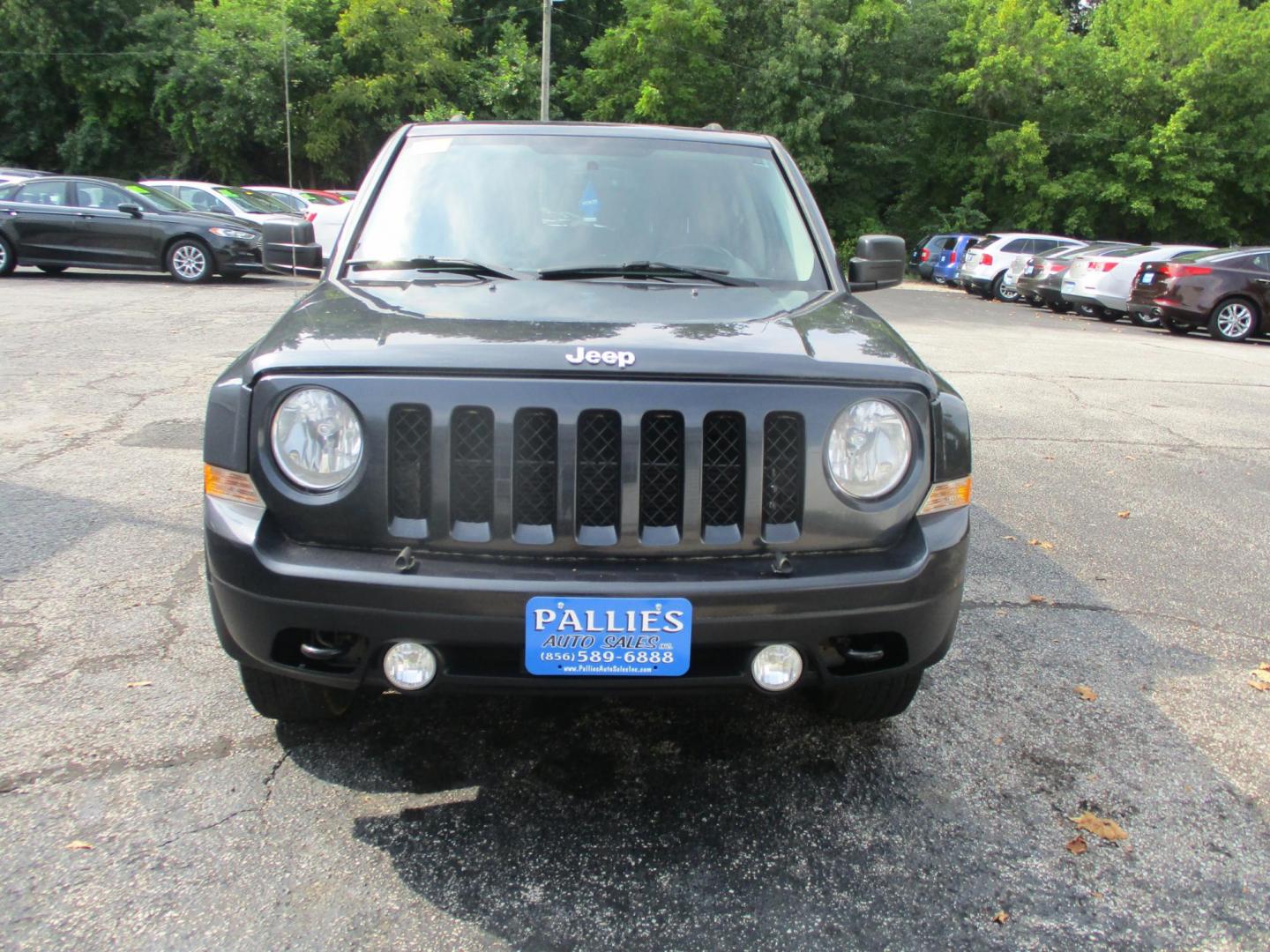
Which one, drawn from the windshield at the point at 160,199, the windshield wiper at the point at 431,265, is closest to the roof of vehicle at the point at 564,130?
the windshield wiper at the point at 431,265

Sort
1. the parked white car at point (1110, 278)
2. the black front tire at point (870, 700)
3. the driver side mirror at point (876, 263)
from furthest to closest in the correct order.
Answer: the parked white car at point (1110, 278), the driver side mirror at point (876, 263), the black front tire at point (870, 700)

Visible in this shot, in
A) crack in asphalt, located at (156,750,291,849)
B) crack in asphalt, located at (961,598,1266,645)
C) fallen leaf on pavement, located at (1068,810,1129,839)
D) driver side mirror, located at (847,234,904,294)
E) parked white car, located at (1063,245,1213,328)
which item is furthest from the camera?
parked white car, located at (1063,245,1213,328)

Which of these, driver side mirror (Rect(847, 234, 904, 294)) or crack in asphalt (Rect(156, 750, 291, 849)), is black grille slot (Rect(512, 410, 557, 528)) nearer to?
crack in asphalt (Rect(156, 750, 291, 849))

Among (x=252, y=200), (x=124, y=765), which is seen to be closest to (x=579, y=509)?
(x=124, y=765)

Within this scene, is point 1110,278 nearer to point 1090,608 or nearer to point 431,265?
point 1090,608

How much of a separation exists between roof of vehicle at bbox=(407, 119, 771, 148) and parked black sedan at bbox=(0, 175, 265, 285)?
41.0 feet

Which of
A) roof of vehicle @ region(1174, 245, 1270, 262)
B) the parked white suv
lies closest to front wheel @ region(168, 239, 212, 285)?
roof of vehicle @ region(1174, 245, 1270, 262)

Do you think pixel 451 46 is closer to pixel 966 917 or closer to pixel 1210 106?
pixel 1210 106

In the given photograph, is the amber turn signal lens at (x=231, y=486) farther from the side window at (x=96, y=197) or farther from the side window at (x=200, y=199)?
the side window at (x=200, y=199)

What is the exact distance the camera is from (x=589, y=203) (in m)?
3.54

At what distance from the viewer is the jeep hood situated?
7.66 ft

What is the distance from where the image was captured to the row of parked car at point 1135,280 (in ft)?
51.0

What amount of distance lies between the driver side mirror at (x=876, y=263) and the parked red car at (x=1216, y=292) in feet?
46.0

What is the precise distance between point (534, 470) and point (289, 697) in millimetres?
1008
